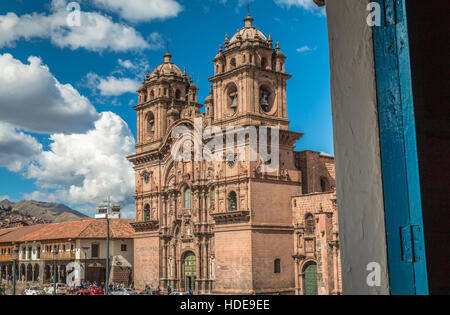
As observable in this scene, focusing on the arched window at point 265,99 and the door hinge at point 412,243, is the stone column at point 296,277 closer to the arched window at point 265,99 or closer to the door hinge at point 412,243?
the arched window at point 265,99

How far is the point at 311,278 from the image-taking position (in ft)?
92.9

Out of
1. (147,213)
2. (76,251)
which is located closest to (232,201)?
(147,213)

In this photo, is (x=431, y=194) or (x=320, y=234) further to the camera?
(x=320, y=234)

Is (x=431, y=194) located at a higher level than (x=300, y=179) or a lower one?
lower

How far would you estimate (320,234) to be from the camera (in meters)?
27.4

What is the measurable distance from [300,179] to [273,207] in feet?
8.84

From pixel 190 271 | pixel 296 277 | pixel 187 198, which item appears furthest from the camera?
pixel 187 198

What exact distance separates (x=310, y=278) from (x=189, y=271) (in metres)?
8.90

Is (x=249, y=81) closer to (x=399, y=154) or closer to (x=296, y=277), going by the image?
(x=296, y=277)

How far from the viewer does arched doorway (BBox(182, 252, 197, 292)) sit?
3353cm
